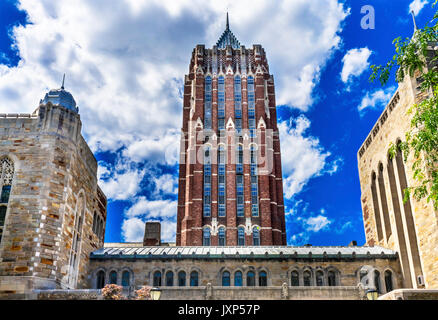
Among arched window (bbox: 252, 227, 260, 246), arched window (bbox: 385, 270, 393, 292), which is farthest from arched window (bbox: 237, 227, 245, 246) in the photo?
arched window (bbox: 385, 270, 393, 292)

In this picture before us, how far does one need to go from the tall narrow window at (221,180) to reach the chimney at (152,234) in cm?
1763

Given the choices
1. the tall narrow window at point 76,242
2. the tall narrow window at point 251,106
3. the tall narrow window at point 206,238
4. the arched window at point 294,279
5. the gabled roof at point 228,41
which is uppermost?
the gabled roof at point 228,41

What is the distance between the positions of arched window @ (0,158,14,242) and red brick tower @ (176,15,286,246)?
115 ft

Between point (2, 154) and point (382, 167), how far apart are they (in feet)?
93.4

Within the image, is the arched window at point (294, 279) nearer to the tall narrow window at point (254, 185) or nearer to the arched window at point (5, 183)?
the arched window at point (5, 183)

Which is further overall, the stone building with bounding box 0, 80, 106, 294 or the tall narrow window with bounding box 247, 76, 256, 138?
the tall narrow window with bounding box 247, 76, 256, 138

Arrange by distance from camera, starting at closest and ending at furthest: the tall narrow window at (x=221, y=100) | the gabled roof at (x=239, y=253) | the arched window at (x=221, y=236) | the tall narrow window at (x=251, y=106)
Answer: the gabled roof at (x=239, y=253)
the arched window at (x=221, y=236)
the tall narrow window at (x=251, y=106)
the tall narrow window at (x=221, y=100)

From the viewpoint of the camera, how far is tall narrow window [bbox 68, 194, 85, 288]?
27.8 metres

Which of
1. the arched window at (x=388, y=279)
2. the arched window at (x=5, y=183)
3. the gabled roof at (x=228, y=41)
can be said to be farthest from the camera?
the gabled roof at (x=228, y=41)

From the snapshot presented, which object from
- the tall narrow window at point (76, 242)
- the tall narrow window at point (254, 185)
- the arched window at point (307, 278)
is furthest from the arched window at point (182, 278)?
the tall narrow window at point (254, 185)

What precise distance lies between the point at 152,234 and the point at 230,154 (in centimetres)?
2316

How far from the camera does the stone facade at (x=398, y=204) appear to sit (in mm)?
27752

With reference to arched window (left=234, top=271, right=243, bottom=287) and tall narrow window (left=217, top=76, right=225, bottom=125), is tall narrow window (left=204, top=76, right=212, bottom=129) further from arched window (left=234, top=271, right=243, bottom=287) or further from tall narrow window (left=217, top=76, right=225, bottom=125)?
arched window (left=234, top=271, right=243, bottom=287)
